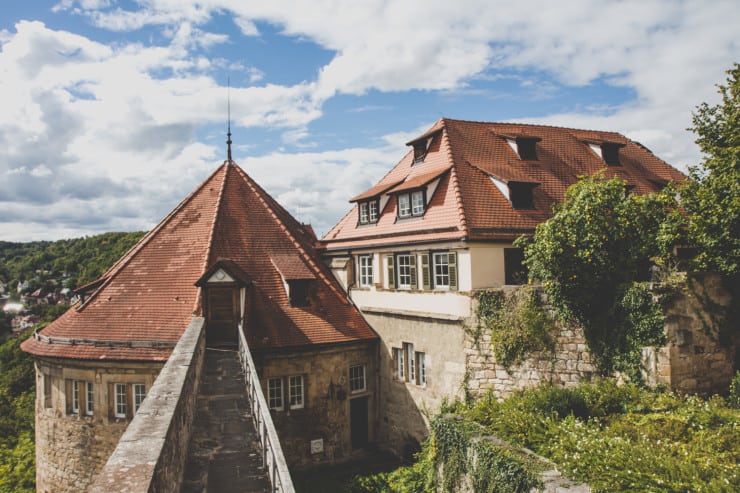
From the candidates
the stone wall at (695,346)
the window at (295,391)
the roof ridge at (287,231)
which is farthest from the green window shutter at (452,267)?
the window at (295,391)

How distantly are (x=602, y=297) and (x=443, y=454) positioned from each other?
19.7 ft

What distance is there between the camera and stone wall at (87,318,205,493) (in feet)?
13.1

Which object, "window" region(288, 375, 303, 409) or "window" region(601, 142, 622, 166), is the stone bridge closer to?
"window" region(288, 375, 303, 409)

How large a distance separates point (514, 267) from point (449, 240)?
231cm

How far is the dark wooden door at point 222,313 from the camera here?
18000 millimetres

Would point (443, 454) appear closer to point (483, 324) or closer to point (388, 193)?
point (483, 324)

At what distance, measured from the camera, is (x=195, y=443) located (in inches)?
309

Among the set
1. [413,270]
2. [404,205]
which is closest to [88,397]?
[413,270]

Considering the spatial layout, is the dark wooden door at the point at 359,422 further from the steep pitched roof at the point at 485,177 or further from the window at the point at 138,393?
the window at the point at 138,393

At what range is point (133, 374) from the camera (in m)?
17.1

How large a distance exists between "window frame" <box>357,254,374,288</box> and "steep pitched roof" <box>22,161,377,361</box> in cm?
120

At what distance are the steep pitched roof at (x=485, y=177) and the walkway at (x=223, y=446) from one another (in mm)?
8635

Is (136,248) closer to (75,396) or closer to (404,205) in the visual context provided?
(75,396)

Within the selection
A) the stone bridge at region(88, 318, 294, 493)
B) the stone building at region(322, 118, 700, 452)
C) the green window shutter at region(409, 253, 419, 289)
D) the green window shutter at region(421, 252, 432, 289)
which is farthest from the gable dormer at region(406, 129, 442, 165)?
the stone bridge at region(88, 318, 294, 493)
